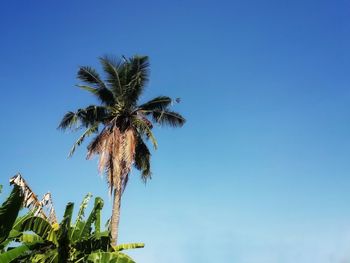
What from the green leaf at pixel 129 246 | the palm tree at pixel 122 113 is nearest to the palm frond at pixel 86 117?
the palm tree at pixel 122 113

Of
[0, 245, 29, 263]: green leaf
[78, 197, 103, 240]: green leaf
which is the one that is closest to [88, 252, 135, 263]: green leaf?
[78, 197, 103, 240]: green leaf

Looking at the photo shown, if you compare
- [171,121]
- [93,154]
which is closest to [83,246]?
[93,154]

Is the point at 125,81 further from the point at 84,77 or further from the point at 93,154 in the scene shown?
the point at 93,154

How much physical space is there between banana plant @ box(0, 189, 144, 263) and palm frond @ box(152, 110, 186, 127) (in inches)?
337

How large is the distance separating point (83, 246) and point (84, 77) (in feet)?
36.4

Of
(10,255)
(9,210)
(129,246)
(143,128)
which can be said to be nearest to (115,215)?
(129,246)

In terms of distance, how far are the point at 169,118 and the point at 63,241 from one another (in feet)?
35.6

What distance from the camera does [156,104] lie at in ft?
87.1

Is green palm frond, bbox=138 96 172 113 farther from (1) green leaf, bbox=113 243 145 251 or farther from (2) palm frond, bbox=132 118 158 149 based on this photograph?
(1) green leaf, bbox=113 243 145 251

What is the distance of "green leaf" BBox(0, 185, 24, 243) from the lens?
49.0 feet

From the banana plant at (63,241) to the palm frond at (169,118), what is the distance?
337 inches

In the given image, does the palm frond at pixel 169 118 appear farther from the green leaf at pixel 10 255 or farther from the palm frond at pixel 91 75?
the green leaf at pixel 10 255

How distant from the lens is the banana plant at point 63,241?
16.8 m

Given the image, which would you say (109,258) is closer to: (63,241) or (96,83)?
(63,241)
